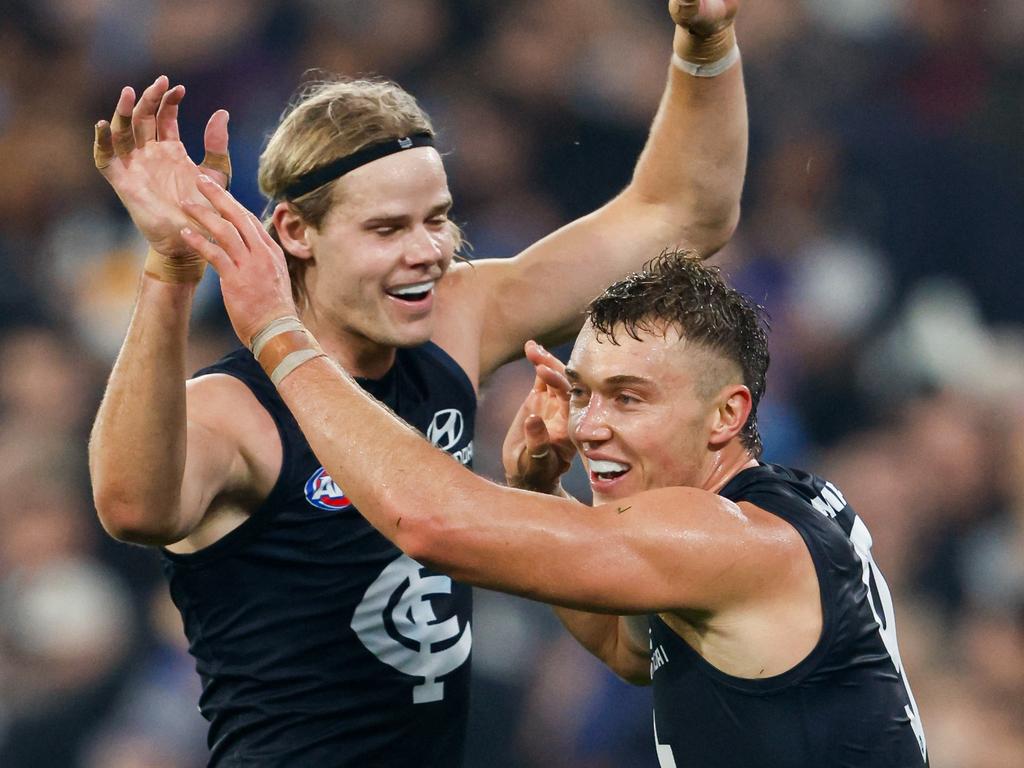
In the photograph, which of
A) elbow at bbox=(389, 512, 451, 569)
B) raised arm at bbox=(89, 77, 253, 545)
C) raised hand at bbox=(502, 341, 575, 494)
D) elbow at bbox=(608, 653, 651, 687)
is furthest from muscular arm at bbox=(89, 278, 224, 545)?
elbow at bbox=(608, 653, 651, 687)

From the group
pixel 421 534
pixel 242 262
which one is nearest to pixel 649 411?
pixel 421 534

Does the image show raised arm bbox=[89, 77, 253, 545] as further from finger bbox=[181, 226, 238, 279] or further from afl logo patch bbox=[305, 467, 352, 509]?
afl logo patch bbox=[305, 467, 352, 509]

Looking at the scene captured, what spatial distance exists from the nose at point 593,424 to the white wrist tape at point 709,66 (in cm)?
114

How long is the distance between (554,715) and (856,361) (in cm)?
226

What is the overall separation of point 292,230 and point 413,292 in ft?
1.06

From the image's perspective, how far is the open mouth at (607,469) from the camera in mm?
2822

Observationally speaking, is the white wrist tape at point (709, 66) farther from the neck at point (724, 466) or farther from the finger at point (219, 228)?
the finger at point (219, 228)

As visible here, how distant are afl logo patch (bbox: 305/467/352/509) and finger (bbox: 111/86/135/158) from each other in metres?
0.76

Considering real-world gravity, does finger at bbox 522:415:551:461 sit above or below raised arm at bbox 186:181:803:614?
above

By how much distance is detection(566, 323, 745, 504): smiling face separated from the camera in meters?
2.75

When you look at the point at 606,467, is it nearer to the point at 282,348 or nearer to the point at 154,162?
the point at 282,348

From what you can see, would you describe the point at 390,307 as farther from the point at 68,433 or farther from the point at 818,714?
the point at 68,433

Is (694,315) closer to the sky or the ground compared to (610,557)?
closer to the sky

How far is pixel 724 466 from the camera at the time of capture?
9.45 feet
